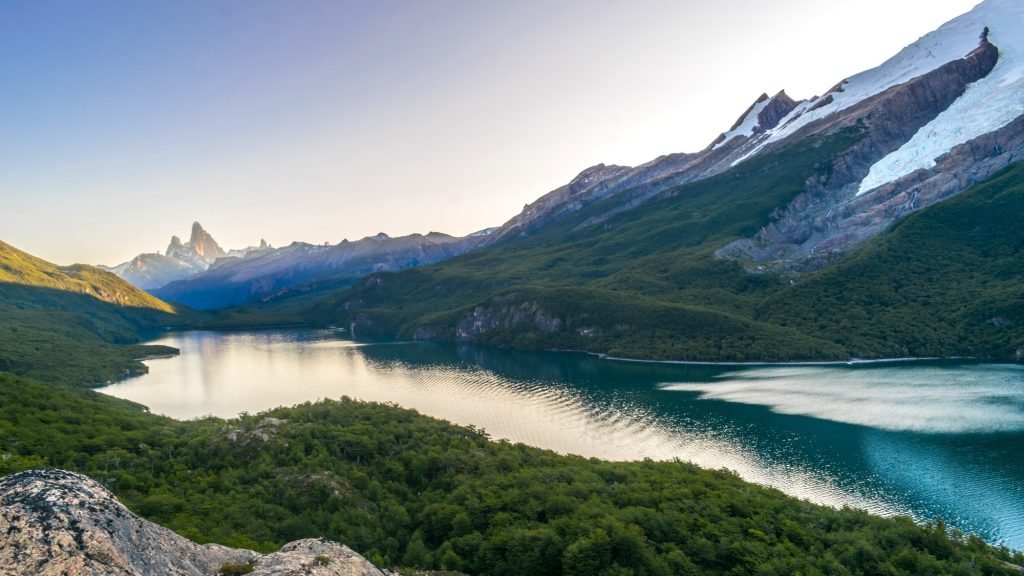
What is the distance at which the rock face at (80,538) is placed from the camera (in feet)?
29.4

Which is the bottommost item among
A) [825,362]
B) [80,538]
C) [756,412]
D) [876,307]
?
[825,362]

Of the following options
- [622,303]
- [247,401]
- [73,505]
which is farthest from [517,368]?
[73,505]

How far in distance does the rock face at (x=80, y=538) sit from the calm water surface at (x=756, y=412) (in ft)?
200

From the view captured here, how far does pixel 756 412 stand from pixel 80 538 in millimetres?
98135

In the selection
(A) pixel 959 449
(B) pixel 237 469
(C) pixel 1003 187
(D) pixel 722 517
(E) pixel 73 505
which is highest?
(C) pixel 1003 187

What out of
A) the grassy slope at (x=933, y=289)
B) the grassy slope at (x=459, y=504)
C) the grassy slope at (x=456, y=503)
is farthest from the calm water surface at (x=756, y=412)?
the grassy slope at (x=459, y=504)

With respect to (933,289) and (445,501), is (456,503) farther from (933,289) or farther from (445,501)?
(933,289)

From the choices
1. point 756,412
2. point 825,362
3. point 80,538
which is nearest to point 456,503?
point 80,538

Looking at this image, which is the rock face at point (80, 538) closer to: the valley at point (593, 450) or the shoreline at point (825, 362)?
the valley at point (593, 450)

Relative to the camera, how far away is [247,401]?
381 feet

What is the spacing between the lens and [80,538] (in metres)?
9.45

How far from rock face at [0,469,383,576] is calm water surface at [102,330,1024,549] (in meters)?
61.0

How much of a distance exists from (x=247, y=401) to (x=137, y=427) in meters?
72.3

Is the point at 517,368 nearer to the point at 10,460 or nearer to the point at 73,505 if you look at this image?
the point at 10,460
